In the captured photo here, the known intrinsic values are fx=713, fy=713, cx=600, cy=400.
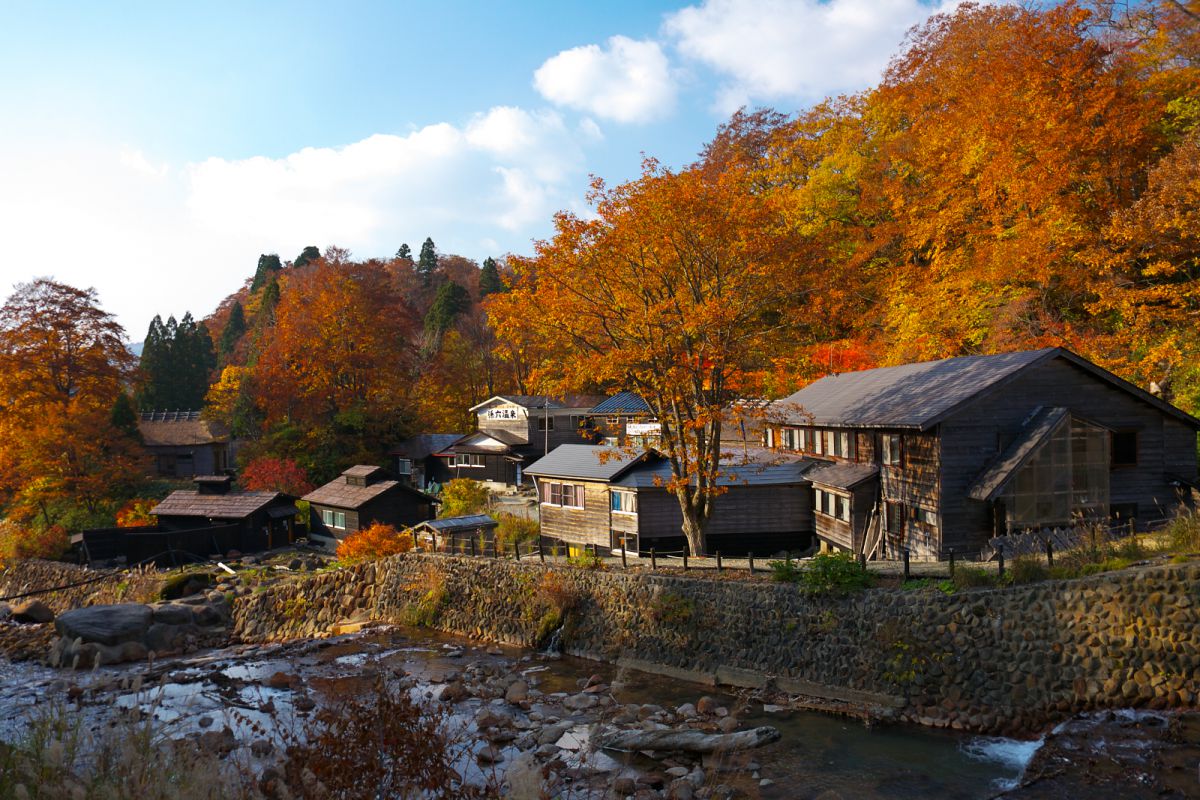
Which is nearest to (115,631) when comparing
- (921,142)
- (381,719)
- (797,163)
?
(381,719)

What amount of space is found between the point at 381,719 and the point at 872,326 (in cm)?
Result: 3962

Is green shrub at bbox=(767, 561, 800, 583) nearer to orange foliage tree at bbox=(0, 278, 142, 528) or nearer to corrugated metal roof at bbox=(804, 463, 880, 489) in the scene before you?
corrugated metal roof at bbox=(804, 463, 880, 489)

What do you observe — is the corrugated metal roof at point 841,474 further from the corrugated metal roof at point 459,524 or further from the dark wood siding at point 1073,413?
the corrugated metal roof at point 459,524

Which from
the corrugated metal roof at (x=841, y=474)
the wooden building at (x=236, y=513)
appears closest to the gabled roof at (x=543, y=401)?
the wooden building at (x=236, y=513)

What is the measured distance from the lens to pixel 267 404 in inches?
2146

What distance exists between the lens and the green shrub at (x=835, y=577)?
60.0 ft

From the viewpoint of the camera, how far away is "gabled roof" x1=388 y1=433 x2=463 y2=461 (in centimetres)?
5453

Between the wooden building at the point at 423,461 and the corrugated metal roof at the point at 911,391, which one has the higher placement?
the corrugated metal roof at the point at 911,391

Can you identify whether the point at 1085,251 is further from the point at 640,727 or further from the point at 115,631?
the point at 115,631

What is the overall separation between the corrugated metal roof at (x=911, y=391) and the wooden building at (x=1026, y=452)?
76 mm

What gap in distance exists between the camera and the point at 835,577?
18.5m

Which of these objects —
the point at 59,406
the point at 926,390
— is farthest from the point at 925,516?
the point at 59,406

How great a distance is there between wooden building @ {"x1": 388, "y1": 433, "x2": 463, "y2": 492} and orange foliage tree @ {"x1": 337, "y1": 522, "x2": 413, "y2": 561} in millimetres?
22764

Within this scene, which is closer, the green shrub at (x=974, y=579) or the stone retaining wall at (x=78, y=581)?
the green shrub at (x=974, y=579)
